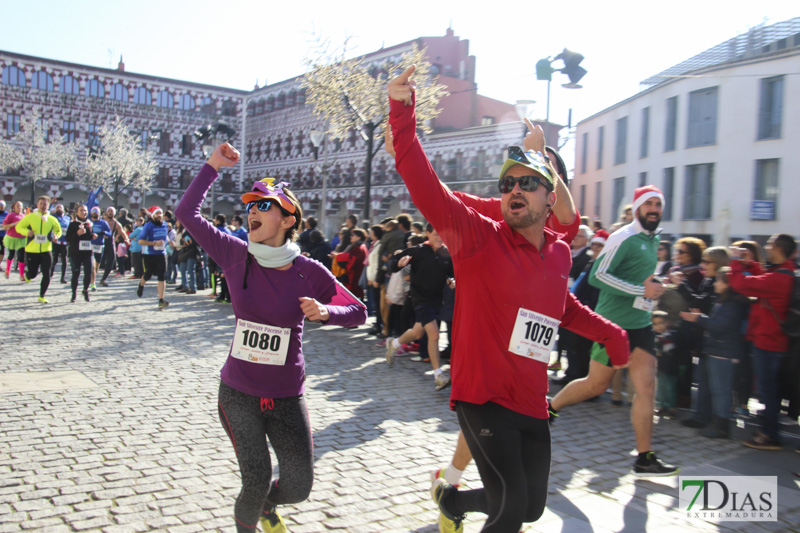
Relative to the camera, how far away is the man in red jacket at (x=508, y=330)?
3014mm

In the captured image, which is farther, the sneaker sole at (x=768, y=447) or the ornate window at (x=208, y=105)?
the ornate window at (x=208, y=105)

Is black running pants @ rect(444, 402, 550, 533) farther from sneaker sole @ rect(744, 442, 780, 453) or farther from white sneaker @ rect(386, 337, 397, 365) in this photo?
white sneaker @ rect(386, 337, 397, 365)

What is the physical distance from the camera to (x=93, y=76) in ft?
202

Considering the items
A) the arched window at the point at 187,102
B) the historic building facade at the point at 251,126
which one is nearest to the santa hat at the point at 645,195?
the historic building facade at the point at 251,126

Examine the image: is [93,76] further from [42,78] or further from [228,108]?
[228,108]

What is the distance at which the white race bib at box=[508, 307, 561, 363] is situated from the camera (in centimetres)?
310

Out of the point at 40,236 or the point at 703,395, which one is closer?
the point at 703,395

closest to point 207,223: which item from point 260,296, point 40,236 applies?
point 260,296

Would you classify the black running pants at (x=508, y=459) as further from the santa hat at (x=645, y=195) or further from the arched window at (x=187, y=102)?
the arched window at (x=187, y=102)

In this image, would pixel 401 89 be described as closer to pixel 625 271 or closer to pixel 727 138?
pixel 625 271

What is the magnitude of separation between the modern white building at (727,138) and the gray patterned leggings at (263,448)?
2009 cm

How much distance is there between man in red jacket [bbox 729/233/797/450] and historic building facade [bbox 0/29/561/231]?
34562 mm

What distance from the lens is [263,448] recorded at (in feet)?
11.3

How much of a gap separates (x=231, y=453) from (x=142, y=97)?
65.1 metres
